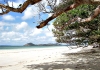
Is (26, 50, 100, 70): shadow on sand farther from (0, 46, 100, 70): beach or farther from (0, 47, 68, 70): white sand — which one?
(0, 47, 68, 70): white sand

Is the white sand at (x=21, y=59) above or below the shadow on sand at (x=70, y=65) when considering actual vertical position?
below

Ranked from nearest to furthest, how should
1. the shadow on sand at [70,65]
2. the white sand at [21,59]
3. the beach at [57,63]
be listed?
1. the shadow on sand at [70,65]
2. the beach at [57,63]
3. the white sand at [21,59]

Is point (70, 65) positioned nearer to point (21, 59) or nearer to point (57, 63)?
point (57, 63)

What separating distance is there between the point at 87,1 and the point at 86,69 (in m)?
3.70

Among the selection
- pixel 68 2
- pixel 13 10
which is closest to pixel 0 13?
pixel 13 10

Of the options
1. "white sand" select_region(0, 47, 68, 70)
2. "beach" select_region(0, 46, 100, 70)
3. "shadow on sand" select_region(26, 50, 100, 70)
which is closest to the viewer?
"shadow on sand" select_region(26, 50, 100, 70)

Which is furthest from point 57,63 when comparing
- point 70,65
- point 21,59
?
point 21,59

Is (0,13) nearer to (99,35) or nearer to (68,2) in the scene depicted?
(68,2)

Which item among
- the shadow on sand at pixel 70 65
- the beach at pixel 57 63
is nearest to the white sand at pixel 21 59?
the beach at pixel 57 63

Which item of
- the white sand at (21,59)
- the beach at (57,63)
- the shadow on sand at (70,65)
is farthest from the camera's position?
the white sand at (21,59)

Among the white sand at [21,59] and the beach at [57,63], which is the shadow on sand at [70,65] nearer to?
the beach at [57,63]

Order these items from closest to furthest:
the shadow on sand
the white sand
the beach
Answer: the shadow on sand < the beach < the white sand

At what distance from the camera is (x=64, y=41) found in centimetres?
1870

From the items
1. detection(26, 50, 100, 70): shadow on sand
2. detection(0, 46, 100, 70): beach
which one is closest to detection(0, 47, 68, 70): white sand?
detection(0, 46, 100, 70): beach
